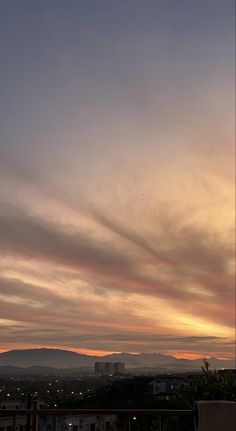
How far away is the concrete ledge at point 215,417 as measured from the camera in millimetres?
5305

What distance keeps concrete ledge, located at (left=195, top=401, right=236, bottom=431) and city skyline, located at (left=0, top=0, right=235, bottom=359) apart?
7.60 meters

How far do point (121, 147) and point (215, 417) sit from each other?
10.0m

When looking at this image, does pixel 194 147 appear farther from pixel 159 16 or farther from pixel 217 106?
pixel 159 16

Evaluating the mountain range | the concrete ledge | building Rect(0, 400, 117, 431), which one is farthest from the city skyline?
the mountain range

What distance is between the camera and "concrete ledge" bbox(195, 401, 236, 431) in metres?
5.30

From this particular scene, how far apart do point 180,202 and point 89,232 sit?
442cm

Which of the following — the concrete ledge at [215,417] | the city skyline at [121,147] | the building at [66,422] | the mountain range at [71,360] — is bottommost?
the mountain range at [71,360]

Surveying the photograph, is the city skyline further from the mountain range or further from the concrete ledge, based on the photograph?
the mountain range

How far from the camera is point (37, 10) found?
10492 millimetres

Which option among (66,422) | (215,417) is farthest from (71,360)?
(215,417)

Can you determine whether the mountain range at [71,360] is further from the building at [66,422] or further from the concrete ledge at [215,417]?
the concrete ledge at [215,417]

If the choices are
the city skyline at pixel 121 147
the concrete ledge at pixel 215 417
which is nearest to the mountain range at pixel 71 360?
the city skyline at pixel 121 147

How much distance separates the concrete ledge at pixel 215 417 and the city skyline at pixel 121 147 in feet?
24.9

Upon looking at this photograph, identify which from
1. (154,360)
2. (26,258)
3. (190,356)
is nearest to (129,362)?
(154,360)
